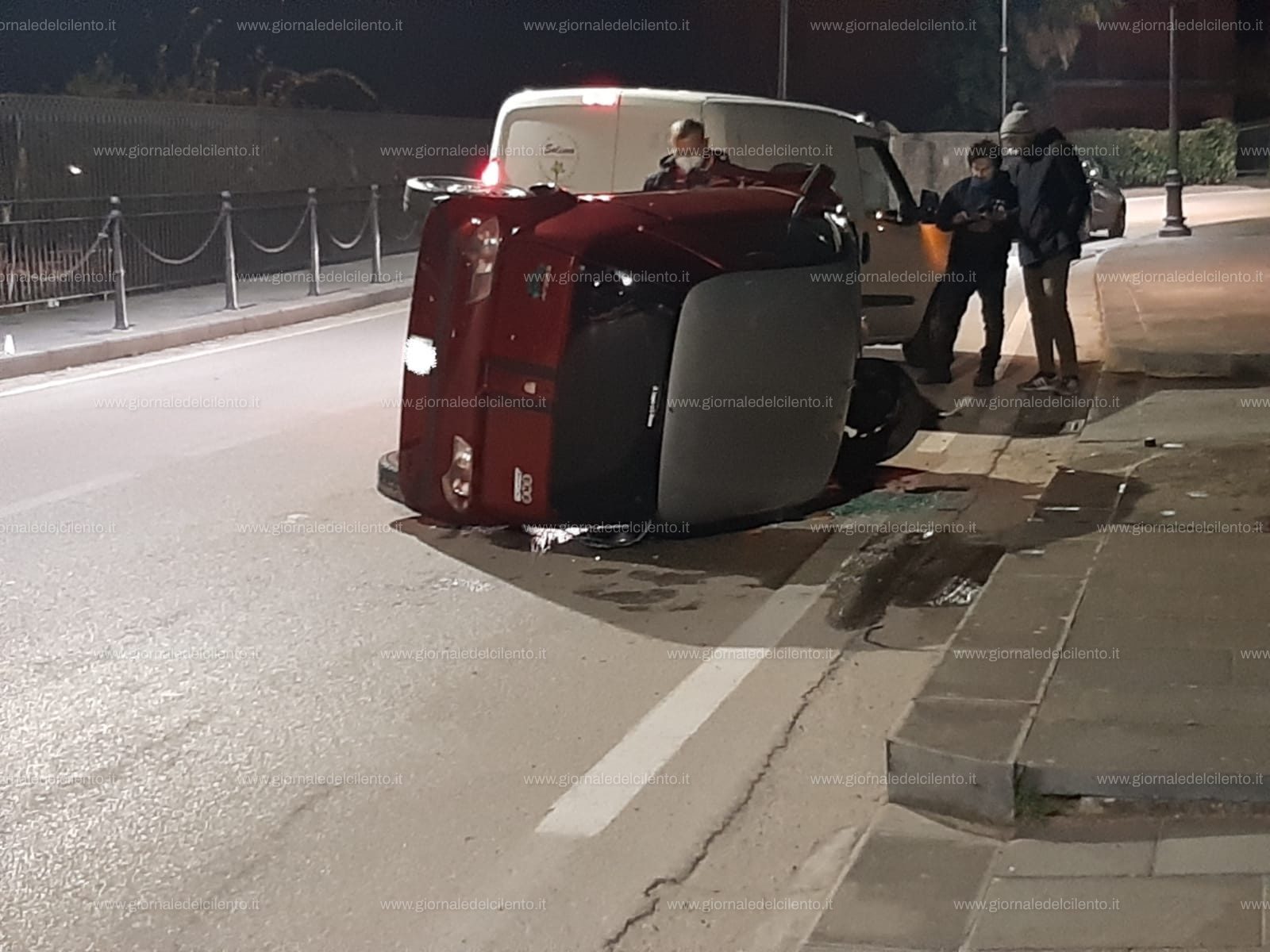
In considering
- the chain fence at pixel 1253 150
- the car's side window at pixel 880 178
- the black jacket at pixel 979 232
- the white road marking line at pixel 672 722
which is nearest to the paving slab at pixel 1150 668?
the white road marking line at pixel 672 722

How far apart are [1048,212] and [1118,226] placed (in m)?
17.3

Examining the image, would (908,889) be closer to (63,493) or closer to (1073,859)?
(1073,859)

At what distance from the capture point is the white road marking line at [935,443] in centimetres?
1026

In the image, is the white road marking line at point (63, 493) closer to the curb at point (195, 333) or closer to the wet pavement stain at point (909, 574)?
the wet pavement stain at point (909, 574)

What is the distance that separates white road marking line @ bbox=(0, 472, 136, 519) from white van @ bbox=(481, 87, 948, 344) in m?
3.22

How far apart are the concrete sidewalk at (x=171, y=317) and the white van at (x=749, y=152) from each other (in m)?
5.03

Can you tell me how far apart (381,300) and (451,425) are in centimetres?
1362

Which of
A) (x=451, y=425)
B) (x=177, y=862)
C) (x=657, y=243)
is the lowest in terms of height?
(x=177, y=862)

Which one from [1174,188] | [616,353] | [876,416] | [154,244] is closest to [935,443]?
[876,416]

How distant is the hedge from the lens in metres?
51.5

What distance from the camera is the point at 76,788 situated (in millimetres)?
5031

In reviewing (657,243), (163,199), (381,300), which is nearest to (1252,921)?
(657,243)

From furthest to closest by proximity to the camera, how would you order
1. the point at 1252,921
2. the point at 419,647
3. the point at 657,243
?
1. the point at 657,243
2. the point at 419,647
3. the point at 1252,921

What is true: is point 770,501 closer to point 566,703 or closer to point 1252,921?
point 566,703
